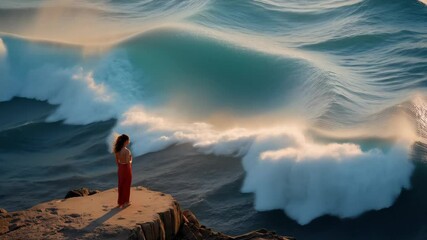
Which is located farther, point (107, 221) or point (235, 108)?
point (235, 108)

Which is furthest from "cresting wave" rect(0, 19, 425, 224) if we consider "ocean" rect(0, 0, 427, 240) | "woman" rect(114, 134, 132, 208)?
"woman" rect(114, 134, 132, 208)

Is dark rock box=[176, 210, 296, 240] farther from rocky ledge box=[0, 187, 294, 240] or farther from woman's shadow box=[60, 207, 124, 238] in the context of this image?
woman's shadow box=[60, 207, 124, 238]

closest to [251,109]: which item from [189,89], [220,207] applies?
[189,89]

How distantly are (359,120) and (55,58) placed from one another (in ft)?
29.6

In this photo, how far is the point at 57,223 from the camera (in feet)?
31.9

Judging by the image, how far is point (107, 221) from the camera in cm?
965

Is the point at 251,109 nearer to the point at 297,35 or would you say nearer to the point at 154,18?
the point at 297,35

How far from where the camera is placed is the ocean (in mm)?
13375

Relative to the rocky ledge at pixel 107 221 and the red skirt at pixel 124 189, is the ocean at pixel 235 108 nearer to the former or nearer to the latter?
the rocky ledge at pixel 107 221

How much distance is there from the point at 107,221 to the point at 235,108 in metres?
8.44

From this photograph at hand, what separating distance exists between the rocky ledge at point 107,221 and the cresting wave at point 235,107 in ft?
9.34

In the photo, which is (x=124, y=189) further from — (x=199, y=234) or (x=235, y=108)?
(x=235, y=108)

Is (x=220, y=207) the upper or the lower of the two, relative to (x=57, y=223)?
lower

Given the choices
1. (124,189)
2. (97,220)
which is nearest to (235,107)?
(124,189)
